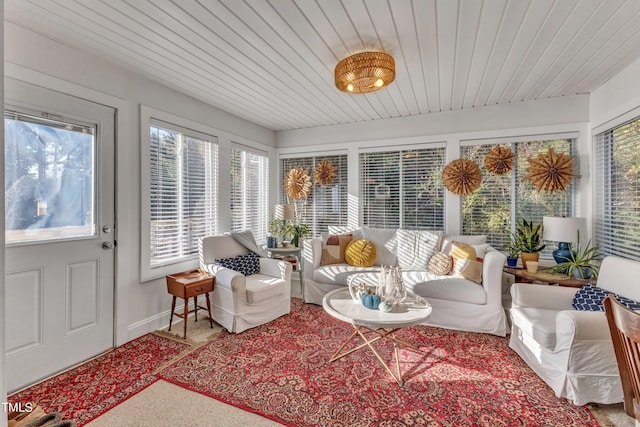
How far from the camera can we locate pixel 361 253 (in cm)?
378

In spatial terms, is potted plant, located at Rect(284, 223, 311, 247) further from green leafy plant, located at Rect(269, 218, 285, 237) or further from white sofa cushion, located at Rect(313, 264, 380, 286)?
white sofa cushion, located at Rect(313, 264, 380, 286)

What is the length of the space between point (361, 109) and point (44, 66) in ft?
10.5

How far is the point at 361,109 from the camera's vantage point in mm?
3967

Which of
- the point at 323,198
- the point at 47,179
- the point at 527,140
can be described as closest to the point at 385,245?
the point at 323,198

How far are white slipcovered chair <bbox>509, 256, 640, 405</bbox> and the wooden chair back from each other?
2.79 feet

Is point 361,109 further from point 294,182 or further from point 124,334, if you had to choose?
point 124,334

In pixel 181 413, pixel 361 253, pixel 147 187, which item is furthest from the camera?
pixel 361 253

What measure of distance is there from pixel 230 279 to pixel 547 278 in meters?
3.12

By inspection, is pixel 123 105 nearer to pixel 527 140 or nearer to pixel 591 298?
pixel 591 298

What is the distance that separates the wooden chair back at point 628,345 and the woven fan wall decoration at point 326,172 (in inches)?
152

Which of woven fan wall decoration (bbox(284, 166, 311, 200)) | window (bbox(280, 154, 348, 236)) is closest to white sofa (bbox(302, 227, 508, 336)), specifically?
window (bbox(280, 154, 348, 236))

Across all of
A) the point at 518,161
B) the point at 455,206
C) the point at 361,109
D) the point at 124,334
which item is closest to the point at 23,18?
the point at 124,334

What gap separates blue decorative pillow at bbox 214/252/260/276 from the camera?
333 centimetres

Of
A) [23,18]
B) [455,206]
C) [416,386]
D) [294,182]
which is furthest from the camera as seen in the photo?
[294,182]
